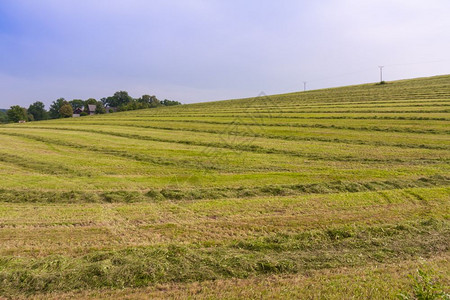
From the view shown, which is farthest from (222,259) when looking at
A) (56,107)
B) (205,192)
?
(56,107)

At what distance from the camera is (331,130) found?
24.4m

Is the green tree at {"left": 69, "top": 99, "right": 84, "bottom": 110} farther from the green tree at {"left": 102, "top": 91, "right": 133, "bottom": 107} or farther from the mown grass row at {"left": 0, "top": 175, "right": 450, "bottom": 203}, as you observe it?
the mown grass row at {"left": 0, "top": 175, "right": 450, "bottom": 203}

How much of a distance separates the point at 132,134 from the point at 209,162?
46.7 ft

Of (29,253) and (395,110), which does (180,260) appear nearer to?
(29,253)

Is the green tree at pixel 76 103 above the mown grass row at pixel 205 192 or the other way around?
above

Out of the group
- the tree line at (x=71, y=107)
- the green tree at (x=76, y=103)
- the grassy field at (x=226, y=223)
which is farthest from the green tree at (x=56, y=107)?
the grassy field at (x=226, y=223)

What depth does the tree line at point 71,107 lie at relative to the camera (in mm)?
85231

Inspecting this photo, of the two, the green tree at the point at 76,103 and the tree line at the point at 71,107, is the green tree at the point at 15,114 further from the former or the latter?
the green tree at the point at 76,103

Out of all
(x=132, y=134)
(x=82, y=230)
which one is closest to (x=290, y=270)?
(x=82, y=230)

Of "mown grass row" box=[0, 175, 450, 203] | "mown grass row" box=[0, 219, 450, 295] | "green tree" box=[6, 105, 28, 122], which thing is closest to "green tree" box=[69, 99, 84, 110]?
"green tree" box=[6, 105, 28, 122]

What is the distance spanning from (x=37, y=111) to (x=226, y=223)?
440 feet

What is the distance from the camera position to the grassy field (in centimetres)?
534

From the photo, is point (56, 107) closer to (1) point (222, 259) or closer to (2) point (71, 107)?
(2) point (71, 107)

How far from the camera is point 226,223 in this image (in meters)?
8.03
